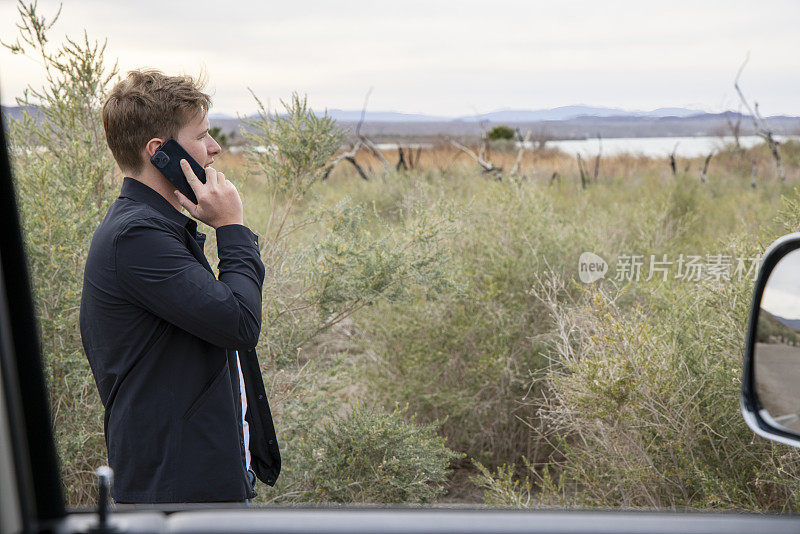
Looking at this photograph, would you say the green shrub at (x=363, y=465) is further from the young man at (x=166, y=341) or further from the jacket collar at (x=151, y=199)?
the jacket collar at (x=151, y=199)

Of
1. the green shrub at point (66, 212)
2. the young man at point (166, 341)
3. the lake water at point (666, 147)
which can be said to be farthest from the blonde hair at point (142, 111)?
the lake water at point (666, 147)

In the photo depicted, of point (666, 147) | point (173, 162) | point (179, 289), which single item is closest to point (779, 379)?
point (179, 289)

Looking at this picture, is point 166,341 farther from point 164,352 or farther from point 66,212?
point 66,212

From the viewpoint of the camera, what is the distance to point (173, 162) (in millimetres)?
1712

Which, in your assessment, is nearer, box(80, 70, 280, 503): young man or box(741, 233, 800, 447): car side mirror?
box(741, 233, 800, 447): car side mirror

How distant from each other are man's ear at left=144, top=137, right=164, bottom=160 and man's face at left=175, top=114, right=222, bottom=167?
0.05 metres

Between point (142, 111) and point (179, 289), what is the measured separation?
52cm

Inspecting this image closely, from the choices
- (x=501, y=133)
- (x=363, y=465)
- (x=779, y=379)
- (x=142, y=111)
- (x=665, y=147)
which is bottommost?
(x=363, y=465)

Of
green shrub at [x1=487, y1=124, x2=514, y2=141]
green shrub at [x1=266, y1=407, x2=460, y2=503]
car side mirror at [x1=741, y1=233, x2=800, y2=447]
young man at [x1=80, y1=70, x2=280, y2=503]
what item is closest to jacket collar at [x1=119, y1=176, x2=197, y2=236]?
young man at [x1=80, y1=70, x2=280, y2=503]

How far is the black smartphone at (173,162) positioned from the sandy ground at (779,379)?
1.39m

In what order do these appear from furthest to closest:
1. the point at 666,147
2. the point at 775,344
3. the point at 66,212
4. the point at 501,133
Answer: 1. the point at 501,133
2. the point at 666,147
3. the point at 66,212
4. the point at 775,344

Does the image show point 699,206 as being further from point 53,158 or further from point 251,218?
point 53,158

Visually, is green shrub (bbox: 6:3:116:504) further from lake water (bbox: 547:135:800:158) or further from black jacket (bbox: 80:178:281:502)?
lake water (bbox: 547:135:800:158)

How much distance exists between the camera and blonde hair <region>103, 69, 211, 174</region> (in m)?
1.71
